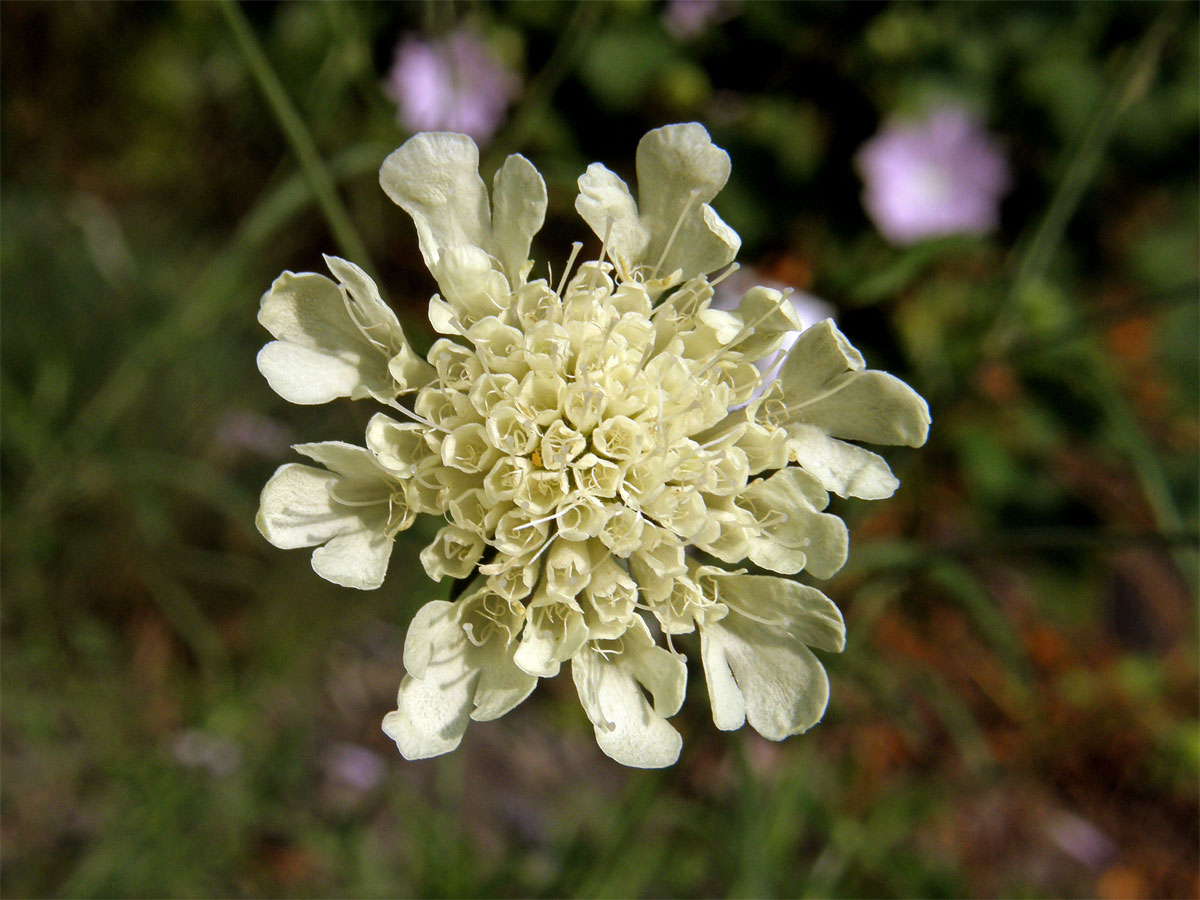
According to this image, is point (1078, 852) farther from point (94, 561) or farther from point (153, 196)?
point (153, 196)

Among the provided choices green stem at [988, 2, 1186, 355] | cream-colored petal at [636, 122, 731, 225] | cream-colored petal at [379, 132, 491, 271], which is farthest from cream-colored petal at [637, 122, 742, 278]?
green stem at [988, 2, 1186, 355]

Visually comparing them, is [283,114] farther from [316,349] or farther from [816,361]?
[816,361]

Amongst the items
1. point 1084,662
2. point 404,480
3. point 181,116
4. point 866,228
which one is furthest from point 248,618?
point 1084,662

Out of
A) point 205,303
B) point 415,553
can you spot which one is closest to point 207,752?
point 415,553

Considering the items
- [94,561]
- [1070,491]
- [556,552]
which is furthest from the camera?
[1070,491]

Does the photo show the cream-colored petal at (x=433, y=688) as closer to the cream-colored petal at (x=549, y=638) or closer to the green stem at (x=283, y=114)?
the cream-colored petal at (x=549, y=638)

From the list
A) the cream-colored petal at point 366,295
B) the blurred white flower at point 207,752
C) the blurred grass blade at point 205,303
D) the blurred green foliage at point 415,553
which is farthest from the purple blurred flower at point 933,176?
the blurred white flower at point 207,752
